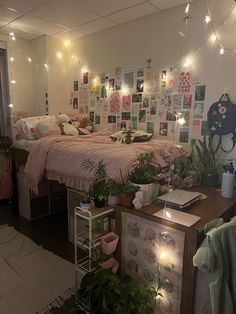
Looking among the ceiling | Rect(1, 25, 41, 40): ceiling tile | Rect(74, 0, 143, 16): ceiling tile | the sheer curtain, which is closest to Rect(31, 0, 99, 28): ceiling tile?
the ceiling

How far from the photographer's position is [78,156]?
2121 mm

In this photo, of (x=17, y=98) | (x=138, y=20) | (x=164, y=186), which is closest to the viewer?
(x=164, y=186)

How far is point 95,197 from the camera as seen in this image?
179cm

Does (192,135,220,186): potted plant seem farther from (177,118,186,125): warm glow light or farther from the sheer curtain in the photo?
the sheer curtain

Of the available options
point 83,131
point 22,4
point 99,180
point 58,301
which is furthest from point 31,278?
point 22,4

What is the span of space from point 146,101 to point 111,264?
6.03 ft

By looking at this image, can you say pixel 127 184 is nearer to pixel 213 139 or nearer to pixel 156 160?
pixel 156 160

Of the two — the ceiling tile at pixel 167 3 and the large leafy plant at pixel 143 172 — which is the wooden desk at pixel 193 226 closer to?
the large leafy plant at pixel 143 172

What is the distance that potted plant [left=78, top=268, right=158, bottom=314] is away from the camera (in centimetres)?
130

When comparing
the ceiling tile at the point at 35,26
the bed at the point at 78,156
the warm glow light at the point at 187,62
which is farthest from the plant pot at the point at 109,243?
the ceiling tile at the point at 35,26

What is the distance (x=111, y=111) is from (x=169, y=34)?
112 cm

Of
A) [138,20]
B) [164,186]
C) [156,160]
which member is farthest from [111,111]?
[164,186]

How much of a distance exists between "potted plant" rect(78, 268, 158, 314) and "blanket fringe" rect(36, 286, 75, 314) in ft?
1.12

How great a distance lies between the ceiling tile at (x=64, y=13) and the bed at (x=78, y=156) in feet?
4.31
